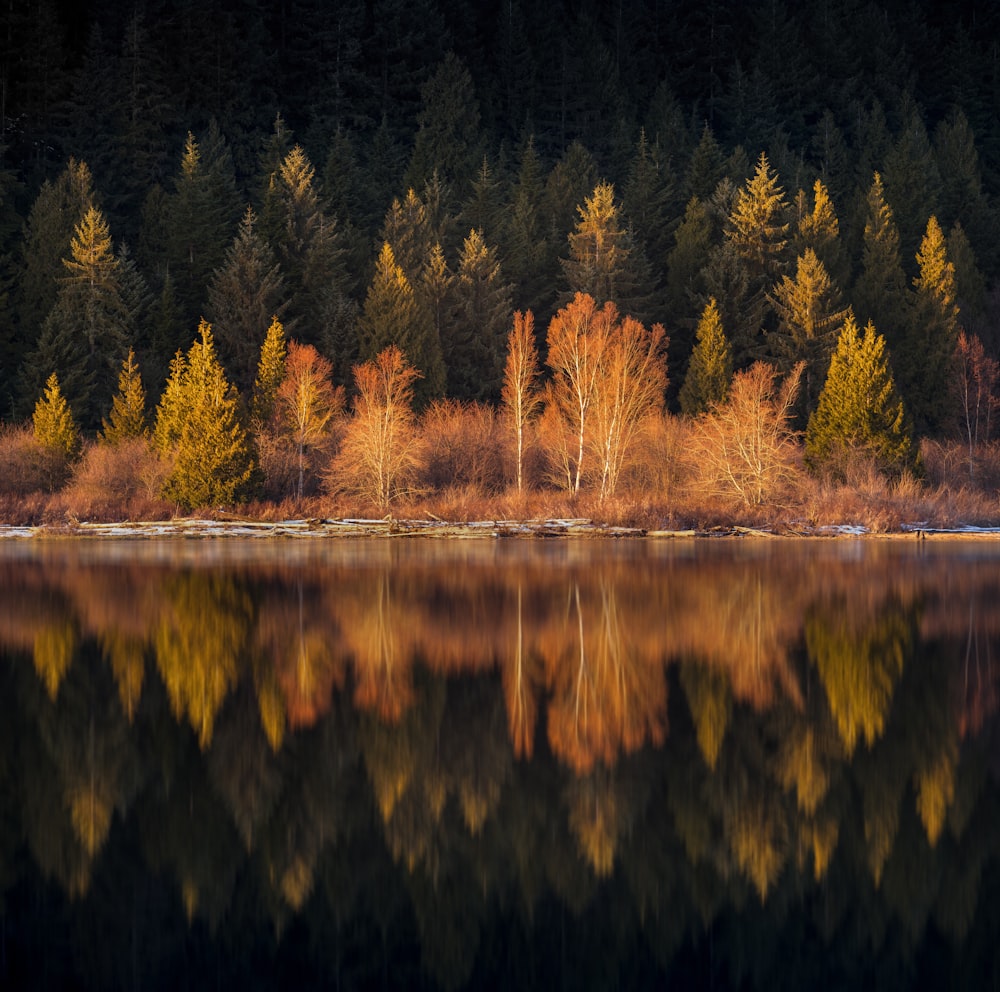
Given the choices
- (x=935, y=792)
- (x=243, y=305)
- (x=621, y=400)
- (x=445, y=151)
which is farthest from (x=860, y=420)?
(x=935, y=792)

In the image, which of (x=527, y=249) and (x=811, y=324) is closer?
(x=811, y=324)

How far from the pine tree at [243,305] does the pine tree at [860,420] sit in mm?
24552

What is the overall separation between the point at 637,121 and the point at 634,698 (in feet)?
247

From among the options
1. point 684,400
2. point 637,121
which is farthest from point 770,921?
point 637,121

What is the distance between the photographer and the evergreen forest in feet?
152

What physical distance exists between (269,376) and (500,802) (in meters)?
43.3

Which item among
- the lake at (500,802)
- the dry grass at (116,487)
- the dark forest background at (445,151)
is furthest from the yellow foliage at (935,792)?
the dark forest background at (445,151)

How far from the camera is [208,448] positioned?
141ft

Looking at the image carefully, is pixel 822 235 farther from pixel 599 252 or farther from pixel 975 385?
A: pixel 599 252

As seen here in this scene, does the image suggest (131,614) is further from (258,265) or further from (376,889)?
(258,265)

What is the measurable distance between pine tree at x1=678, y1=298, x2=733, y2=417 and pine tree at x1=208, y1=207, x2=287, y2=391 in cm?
1776

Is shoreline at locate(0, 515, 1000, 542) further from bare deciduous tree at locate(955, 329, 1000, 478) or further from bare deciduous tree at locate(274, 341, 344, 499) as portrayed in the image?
bare deciduous tree at locate(955, 329, 1000, 478)

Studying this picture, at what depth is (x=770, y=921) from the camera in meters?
7.22

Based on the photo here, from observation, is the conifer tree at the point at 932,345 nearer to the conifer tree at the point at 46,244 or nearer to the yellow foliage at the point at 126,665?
the conifer tree at the point at 46,244
